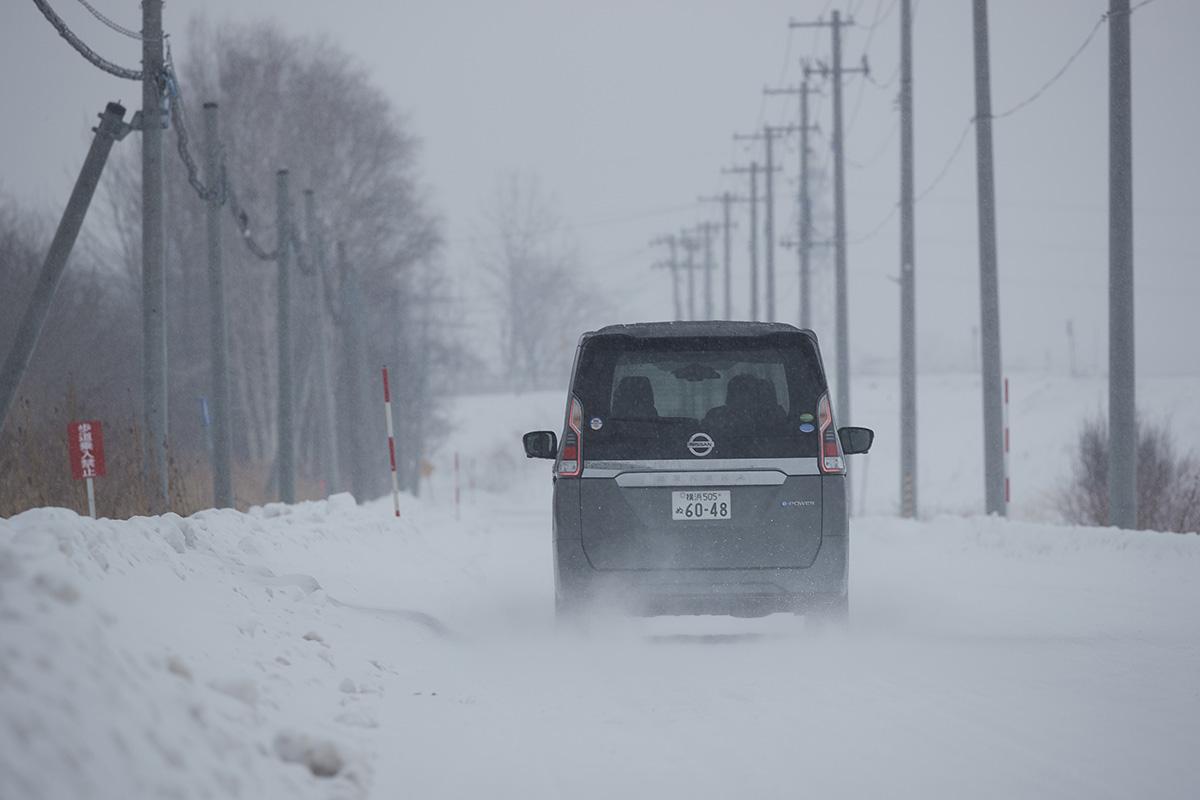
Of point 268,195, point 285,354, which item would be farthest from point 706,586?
point 268,195

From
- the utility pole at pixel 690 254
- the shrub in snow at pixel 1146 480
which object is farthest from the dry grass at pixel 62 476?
the utility pole at pixel 690 254

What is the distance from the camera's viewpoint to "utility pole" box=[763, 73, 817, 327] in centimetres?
4075

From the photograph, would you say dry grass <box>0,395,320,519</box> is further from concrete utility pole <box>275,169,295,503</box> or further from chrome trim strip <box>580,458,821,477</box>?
concrete utility pole <box>275,169,295,503</box>

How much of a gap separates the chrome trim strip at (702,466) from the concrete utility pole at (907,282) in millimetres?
21058

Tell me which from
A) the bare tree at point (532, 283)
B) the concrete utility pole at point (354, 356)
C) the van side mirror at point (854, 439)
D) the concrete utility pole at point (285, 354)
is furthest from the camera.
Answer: the bare tree at point (532, 283)

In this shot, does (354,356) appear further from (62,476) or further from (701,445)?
(701,445)

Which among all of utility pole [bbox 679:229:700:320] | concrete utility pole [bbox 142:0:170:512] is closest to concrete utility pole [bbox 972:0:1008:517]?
concrete utility pole [bbox 142:0:170:512]

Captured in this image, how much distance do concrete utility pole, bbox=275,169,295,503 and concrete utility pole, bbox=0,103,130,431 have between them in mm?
9802

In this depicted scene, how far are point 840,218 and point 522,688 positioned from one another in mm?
29591

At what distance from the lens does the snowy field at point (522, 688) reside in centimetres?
465

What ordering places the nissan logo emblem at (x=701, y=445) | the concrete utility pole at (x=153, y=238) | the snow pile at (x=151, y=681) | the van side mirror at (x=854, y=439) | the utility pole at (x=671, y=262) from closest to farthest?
the snow pile at (x=151, y=681), the nissan logo emblem at (x=701, y=445), the van side mirror at (x=854, y=439), the concrete utility pole at (x=153, y=238), the utility pole at (x=671, y=262)

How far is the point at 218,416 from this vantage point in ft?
71.4

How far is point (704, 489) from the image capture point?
8250mm

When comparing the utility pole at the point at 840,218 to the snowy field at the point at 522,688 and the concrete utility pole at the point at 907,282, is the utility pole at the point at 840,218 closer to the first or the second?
the concrete utility pole at the point at 907,282
